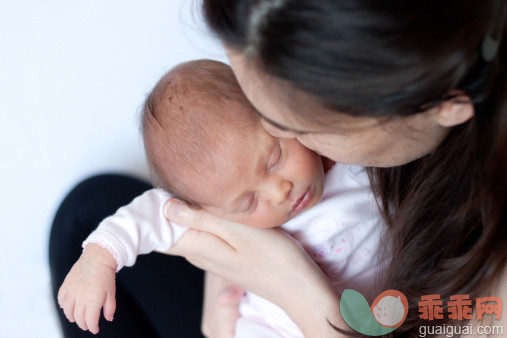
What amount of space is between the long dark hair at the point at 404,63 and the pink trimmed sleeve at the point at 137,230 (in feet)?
1.80

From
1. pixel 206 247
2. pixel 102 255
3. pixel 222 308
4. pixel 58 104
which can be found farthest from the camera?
pixel 58 104

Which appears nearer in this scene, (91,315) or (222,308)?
(91,315)

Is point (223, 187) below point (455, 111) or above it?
below

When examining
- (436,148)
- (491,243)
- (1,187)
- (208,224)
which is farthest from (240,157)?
(1,187)

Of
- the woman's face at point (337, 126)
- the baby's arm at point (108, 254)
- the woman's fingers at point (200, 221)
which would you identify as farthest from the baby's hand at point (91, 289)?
the woman's face at point (337, 126)

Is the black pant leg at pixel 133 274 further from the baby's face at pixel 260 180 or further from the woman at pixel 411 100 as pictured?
the woman at pixel 411 100

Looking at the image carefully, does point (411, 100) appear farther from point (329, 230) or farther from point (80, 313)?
point (80, 313)

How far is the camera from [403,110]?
2.24 ft

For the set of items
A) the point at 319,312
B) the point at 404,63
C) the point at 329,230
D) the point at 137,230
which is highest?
the point at 404,63

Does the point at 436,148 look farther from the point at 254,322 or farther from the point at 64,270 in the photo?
the point at 64,270

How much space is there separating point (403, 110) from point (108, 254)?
709mm

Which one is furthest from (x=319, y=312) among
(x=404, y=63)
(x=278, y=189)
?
(x=404, y=63)

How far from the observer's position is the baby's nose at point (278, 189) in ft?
3.37

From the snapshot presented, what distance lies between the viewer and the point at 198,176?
102 centimetres
